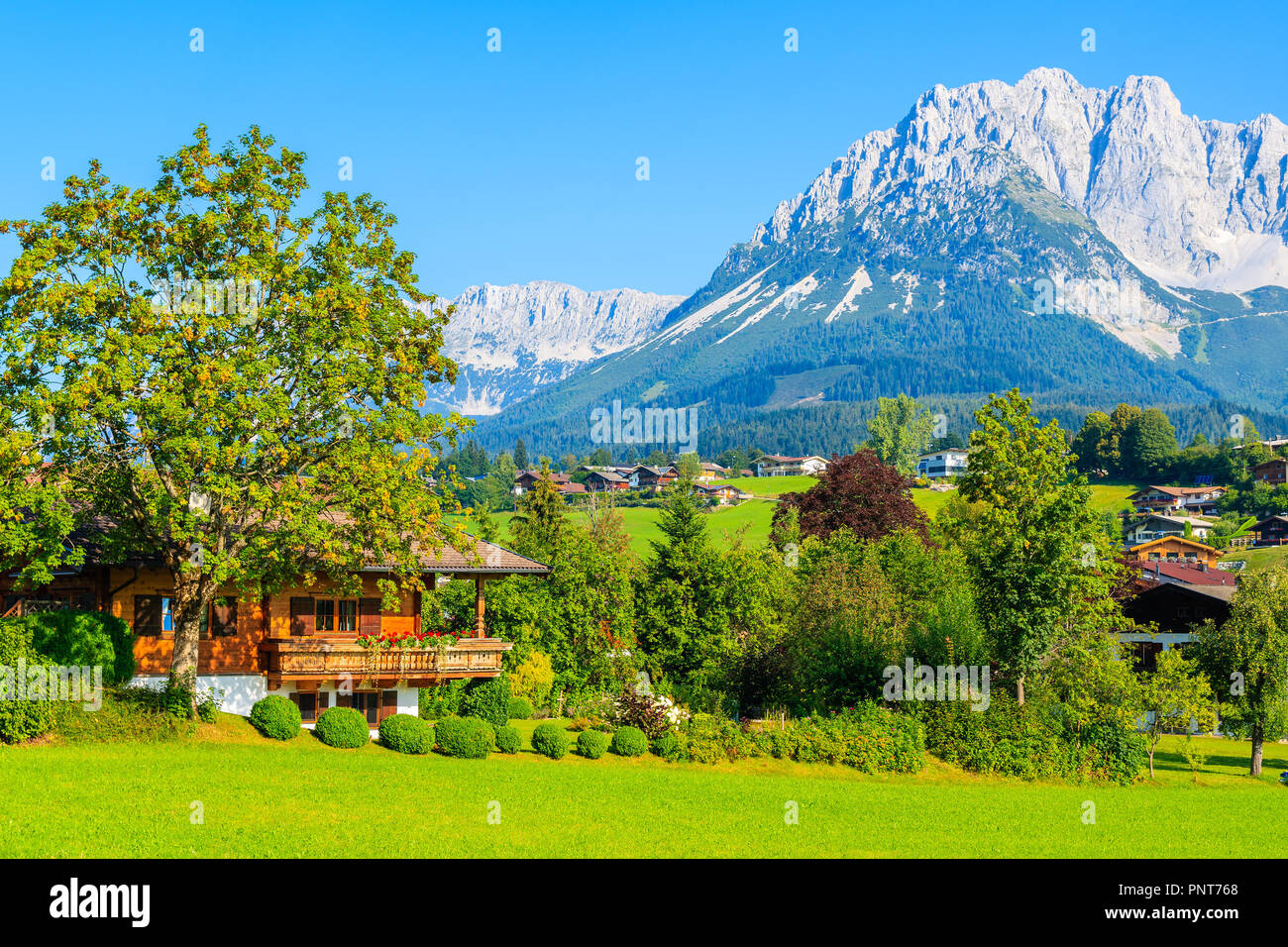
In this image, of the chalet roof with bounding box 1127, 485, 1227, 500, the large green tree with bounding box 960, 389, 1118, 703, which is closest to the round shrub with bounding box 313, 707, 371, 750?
the large green tree with bounding box 960, 389, 1118, 703

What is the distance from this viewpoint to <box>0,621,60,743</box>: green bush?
26.1 metres

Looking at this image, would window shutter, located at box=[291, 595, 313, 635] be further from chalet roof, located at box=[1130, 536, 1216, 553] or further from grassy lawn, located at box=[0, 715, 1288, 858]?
chalet roof, located at box=[1130, 536, 1216, 553]

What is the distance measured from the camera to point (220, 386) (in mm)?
27266

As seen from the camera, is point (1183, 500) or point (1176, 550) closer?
point (1176, 550)

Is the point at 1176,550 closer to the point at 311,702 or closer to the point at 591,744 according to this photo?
the point at 591,744

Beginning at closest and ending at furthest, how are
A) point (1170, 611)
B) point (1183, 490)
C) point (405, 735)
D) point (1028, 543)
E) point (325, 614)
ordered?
1. point (405, 735)
2. point (325, 614)
3. point (1028, 543)
4. point (1170, 611)
5. point (1183, 490)

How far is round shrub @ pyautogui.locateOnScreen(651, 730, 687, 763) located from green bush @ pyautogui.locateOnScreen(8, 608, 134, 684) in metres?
16.2

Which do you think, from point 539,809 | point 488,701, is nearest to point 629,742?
point 488,701

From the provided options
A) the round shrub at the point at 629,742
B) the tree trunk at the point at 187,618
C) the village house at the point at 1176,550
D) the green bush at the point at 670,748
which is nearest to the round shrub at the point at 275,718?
the tree trunk at the point at 187,618

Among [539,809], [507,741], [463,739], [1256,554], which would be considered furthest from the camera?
[1256,554]

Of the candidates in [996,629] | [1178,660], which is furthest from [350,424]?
[1178,660]

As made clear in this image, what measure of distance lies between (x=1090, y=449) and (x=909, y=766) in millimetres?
176264

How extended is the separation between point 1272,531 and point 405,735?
442 feet

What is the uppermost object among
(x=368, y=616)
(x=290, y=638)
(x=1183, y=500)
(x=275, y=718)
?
(x=368, y=616)
